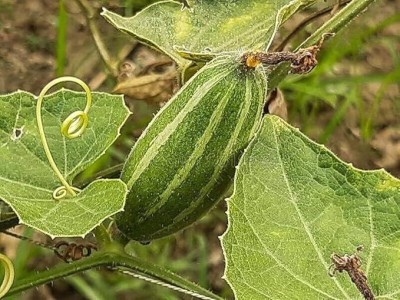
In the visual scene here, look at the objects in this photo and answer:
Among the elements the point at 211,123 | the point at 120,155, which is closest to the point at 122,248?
the point at 211,123

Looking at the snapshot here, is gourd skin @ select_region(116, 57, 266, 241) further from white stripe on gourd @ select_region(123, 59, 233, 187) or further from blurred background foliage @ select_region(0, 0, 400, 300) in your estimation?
blurred background foliage @ select_region(0, 0, 400, 300)

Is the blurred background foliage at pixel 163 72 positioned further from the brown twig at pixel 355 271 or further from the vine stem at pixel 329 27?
the brown twig at pixel 355 271

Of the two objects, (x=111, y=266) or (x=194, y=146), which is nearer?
(x=194, y=146)

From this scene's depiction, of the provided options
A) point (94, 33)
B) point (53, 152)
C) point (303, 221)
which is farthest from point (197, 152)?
point (94, 33)

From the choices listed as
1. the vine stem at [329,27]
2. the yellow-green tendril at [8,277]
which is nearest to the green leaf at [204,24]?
the vine stem at [329,27]

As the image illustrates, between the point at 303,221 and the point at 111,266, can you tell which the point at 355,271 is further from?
the point at 111,266

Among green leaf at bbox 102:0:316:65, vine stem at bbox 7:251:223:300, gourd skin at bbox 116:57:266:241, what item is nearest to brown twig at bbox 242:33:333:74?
gourd skin at bbox 116:57:266:241
